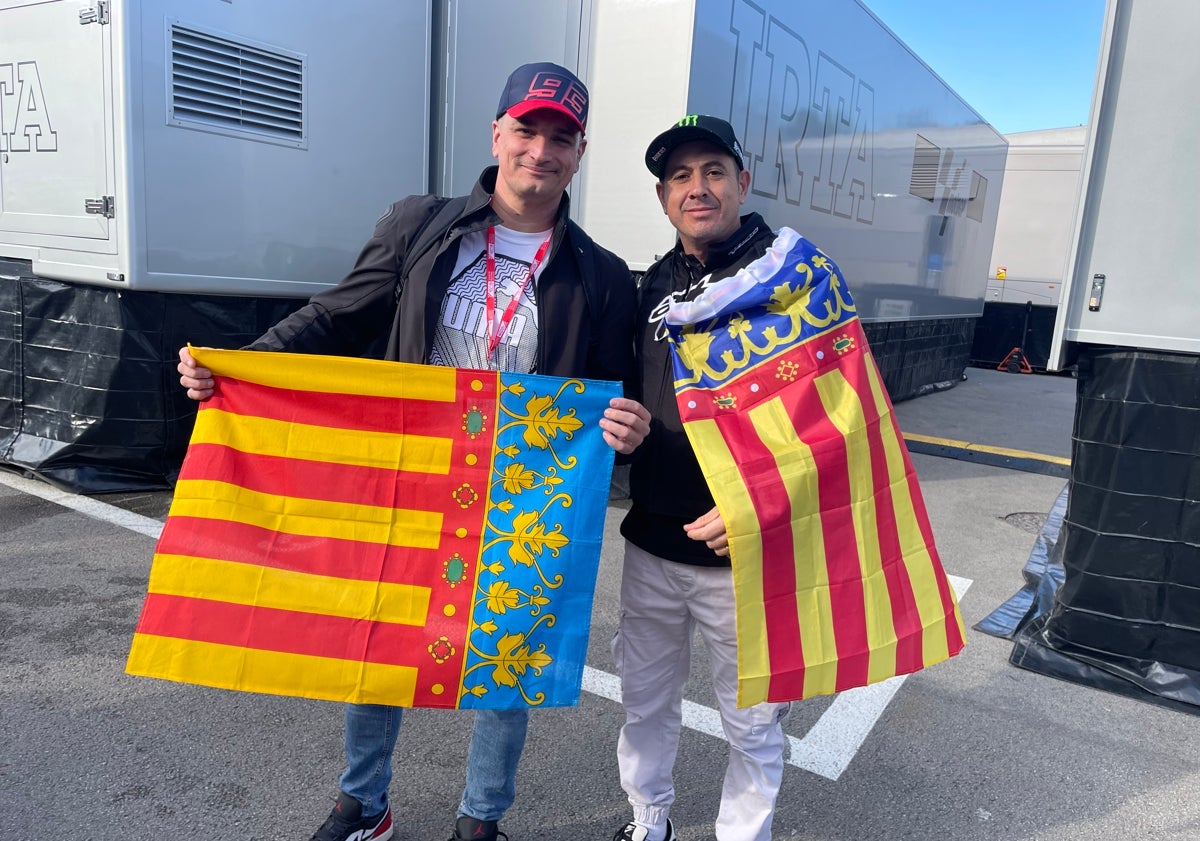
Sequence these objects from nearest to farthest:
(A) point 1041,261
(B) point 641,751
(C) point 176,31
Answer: (B) point 641,751 → (C) point 176,31 → (A) point 1041,261

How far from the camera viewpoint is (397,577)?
2.12 meters

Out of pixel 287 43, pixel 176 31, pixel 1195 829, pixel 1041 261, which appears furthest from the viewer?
pixel 1041 261

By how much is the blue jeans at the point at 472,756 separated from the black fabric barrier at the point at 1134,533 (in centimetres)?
264

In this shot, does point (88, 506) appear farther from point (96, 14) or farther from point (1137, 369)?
point (1137, 369)

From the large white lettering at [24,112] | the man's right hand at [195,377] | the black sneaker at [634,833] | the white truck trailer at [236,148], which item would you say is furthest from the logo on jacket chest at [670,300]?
the large white lettering at [24,112]

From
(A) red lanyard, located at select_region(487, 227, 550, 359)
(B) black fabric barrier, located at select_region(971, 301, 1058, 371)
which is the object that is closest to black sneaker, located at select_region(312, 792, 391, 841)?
(A) red lanyard, located at select_region(487, 227, 550, 359)

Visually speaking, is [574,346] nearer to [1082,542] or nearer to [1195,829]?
[1195,829]

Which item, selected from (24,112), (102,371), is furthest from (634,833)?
(24,112)

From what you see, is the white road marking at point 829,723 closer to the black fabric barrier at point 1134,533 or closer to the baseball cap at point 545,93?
the black fabric barrier at point 1134,533

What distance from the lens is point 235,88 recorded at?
15.1 ft

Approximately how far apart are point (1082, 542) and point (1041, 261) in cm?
1704

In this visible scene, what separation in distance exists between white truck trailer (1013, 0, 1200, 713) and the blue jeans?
8.71 ft

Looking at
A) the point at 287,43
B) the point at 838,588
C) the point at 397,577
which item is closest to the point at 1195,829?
the point at 838,588

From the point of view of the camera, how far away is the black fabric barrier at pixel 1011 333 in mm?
17875
